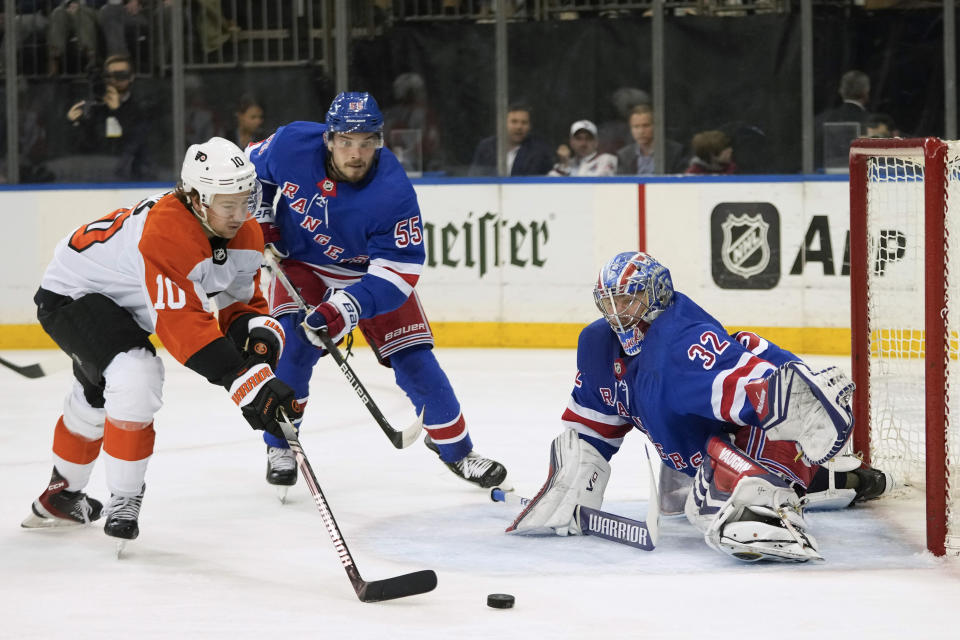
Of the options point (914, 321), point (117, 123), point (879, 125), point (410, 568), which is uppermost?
point (117, 123)

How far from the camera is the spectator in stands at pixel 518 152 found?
23.9 ft

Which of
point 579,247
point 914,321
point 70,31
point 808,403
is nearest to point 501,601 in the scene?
point 808,403

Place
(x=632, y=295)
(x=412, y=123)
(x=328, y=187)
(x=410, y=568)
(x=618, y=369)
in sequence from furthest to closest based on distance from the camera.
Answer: (x=412, y=123) → (x=328, y=187) → (x=618, y=369) → (x=632, y=295) → (x=410, y=568)

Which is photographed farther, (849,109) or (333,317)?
(849,109)

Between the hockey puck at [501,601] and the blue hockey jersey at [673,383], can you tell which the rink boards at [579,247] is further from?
the hockey puck at [501,601]

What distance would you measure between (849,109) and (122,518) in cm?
469

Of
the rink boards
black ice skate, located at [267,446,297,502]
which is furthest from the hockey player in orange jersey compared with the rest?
the rink boards

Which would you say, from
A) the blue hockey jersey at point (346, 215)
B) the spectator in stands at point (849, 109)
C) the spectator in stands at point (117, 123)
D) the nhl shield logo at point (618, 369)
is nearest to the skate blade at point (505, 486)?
the blue hockey jersey at point (346, 215)

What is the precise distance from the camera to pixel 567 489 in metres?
3.46

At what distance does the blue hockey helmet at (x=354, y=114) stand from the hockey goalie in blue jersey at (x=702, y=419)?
849mm

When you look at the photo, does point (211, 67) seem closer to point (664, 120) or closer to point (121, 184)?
point (121, 184)

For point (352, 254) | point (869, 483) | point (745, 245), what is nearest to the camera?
point (869, 483)

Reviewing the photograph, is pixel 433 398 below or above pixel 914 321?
below

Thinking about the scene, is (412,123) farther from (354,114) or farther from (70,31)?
(354,114)
